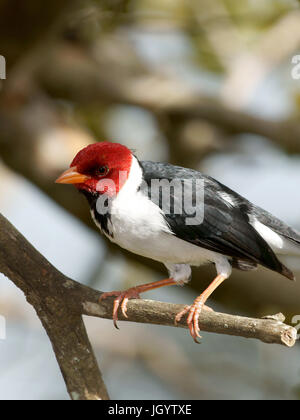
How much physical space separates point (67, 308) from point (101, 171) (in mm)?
929

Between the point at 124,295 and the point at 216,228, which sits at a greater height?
the point at 216,228

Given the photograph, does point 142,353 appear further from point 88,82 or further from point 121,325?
point 88,82

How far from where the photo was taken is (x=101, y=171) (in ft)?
14.3

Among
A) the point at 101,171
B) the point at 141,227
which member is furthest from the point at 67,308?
the point at 101,171

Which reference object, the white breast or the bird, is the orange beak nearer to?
the bird

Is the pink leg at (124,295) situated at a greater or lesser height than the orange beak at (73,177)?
lesser

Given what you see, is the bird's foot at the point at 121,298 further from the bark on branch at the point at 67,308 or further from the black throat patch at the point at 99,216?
the black throat patch at the point at 99,216

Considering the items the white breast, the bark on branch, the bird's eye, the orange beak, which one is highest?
the bird's eye

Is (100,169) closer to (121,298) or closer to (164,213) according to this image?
(164,213)

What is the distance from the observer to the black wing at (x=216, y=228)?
4223 millimetres

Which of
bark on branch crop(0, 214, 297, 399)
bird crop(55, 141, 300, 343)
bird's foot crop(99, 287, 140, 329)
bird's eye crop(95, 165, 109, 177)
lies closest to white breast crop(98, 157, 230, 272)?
bird crop(55, 141, 300, 343)

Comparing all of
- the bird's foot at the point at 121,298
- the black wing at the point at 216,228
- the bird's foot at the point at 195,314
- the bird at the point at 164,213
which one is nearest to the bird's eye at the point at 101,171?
the bird at the point at 164,213

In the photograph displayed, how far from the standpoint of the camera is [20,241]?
146 inches

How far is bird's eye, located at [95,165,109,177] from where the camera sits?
4.33 m
